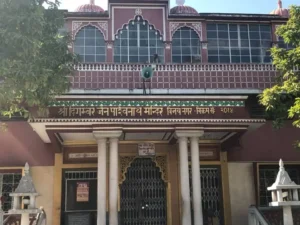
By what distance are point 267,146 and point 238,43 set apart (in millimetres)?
3900

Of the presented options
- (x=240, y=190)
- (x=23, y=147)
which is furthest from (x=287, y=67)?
(x=23, y=147)

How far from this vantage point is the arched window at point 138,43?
14.8 meters

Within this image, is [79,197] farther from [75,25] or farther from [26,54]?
[26,54]

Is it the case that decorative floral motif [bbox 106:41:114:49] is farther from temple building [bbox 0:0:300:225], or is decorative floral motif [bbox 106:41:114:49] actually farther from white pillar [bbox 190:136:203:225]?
white pillar [bbox 190:136:203:225]

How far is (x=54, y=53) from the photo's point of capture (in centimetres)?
850

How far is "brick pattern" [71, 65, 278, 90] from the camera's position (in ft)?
45.4

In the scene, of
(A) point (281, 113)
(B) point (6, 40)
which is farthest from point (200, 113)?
(B) point (6, 40)

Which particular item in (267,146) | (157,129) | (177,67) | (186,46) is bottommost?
(267,146)

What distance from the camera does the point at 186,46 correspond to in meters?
15.1

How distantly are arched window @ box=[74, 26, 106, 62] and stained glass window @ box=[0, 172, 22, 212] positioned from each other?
176 inches

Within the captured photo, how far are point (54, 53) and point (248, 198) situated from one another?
784cm

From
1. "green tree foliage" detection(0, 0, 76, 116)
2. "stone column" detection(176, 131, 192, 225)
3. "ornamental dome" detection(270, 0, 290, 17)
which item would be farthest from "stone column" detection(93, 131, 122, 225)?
"ornamental dome" detection(270, 0, 290, 17)

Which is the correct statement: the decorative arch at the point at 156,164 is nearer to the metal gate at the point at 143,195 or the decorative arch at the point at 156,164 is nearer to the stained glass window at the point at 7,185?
the metal gate at the point at 143,195

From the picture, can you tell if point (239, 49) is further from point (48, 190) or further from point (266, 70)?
point (48, 190)
